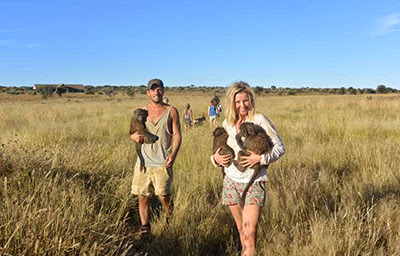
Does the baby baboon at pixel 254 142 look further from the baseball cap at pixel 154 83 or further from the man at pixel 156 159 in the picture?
the baseball cap at pixel 154 83

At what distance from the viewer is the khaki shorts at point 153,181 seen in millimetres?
4012

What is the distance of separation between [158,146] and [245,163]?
4.80 ft

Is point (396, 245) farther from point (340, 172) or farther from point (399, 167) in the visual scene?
point (340, 172)

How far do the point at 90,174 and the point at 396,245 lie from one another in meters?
4.28

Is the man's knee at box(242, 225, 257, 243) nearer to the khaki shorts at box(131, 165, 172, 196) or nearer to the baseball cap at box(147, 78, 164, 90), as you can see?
the khaki shorts at box(131, 165, 172, 196)

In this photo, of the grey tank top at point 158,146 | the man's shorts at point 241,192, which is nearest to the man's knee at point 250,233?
the man's shorts at point 241,192

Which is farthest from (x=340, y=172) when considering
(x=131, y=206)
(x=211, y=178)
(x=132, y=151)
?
(x=132, y=151)

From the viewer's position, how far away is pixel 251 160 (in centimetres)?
288

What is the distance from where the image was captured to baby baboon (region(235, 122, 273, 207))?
284cm

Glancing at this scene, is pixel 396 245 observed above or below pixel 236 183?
below

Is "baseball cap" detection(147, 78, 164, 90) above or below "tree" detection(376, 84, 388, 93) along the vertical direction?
below

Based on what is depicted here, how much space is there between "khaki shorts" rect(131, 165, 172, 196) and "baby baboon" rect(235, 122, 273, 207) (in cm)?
133

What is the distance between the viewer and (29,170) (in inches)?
167

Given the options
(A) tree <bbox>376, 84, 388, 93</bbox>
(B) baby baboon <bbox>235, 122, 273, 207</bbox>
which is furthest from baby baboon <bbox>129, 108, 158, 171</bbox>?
(A) tree <bbox>376, 84, 388, 93</bbox>
